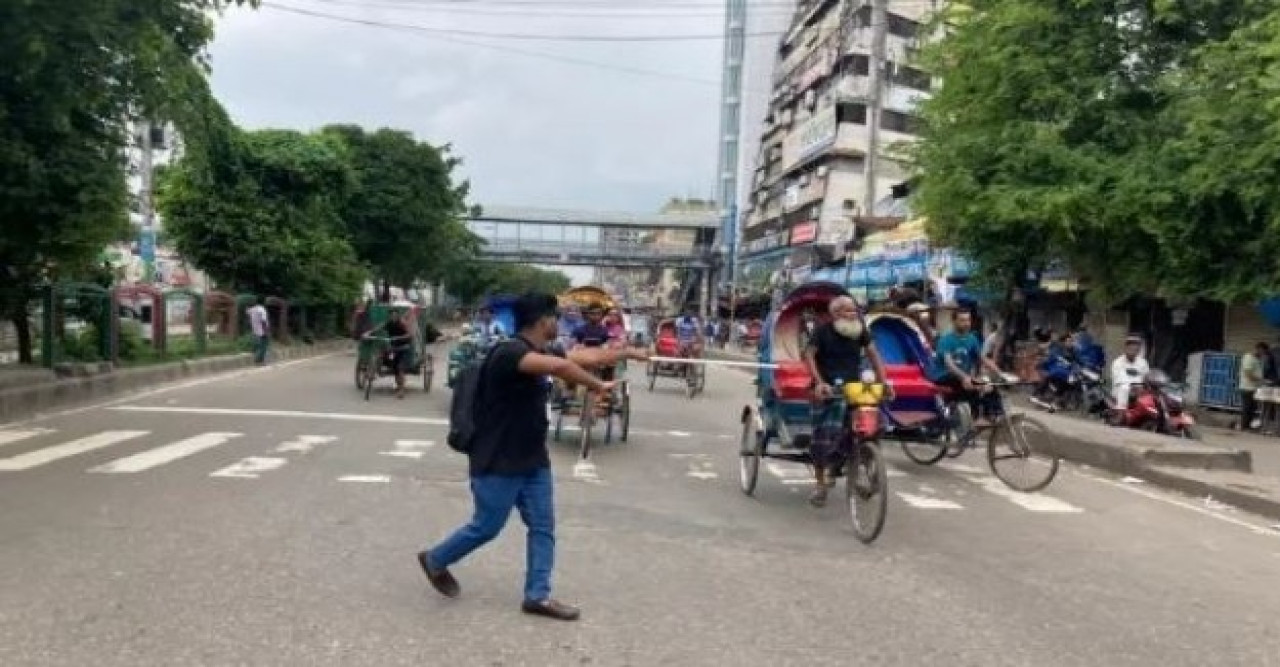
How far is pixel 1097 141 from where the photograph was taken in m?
22.7

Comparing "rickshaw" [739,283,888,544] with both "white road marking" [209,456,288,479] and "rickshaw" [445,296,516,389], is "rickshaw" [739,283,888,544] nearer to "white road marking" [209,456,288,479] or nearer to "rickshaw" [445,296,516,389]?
"white road marking" [209,456,288,479]

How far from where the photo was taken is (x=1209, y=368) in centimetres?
2242

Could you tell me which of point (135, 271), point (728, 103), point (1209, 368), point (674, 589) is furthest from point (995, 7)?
point (728, 103)

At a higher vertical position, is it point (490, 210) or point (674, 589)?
point (490, 210)

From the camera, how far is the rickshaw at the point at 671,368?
77.5ft

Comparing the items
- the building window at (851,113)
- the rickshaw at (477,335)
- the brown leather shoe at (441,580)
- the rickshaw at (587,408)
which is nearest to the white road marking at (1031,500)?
the rickshaw at (587,408)

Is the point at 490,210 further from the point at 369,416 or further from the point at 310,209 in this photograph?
the point at 369,416

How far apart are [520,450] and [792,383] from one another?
16.0 ft

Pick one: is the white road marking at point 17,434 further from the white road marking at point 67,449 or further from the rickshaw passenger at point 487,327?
the rickshaw passenger at point 487,327

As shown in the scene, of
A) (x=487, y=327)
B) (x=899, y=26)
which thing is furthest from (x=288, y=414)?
(x=899, y=26)

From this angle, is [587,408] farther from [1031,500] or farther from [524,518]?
[524,518]

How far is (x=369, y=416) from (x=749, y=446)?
732 cm

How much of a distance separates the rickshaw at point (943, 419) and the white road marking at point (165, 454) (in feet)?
21.7

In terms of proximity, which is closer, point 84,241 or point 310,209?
point 84,241
